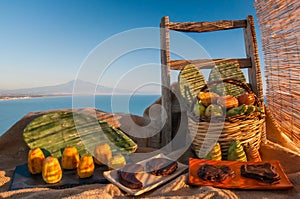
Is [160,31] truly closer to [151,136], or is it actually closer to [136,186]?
[151,136]

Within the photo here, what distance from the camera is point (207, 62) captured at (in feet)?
6.96

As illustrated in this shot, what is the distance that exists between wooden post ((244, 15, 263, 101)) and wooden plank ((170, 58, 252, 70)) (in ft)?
0.20

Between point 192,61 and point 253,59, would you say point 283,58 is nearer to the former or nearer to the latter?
point 253,59

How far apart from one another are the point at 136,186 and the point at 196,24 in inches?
64.5

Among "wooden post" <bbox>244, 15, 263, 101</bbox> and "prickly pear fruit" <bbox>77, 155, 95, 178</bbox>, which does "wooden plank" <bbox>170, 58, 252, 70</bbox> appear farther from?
"prickly pear fruit" <bbox>77, 155, 95, 178</bbox>

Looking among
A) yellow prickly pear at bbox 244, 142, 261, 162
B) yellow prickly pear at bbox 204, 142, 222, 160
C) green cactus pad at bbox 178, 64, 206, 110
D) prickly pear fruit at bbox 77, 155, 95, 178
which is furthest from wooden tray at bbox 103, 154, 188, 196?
green cactus pad at bbox 178, 64, 206, 110

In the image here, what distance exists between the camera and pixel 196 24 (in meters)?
2.11

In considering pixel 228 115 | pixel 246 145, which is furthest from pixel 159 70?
pixel 246 145

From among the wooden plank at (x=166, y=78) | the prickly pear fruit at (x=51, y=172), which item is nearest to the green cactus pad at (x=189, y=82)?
the wooden plank at (x=166, y=78)

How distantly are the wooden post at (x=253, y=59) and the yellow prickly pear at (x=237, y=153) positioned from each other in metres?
0.81

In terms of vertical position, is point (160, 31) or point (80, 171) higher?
point (160, 31)

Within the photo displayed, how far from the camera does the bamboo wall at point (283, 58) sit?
1.98 metres

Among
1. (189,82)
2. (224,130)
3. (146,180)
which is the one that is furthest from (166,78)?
(146,180)

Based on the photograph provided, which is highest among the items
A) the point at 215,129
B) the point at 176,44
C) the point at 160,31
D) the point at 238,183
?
the point at 160,31
